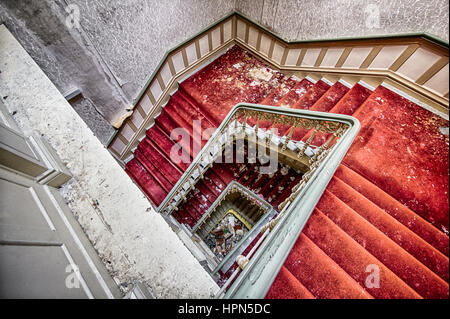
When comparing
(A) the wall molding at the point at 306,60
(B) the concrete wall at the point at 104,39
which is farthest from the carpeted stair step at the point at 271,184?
(B) the concrete wall at the point at 104,39

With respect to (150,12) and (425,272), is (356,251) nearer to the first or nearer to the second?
(425,272)

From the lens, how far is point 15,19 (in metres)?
2.28

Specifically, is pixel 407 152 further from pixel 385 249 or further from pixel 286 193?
pixel 286 193

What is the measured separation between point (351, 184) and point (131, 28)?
141 inches

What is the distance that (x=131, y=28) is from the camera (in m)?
3.03

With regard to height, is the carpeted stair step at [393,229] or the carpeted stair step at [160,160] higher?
the carpeted stair step at [160,160]

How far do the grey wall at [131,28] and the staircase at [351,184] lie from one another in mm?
960

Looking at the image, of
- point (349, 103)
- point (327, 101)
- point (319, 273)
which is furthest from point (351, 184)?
point (327, 101)

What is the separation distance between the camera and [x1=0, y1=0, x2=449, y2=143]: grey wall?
241cm

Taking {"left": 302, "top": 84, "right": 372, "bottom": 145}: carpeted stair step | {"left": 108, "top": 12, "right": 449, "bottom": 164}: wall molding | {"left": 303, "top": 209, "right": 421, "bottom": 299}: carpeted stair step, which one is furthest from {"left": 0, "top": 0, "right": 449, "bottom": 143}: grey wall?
{"left": 303, "top": 209, "right": 421, "bottom": 299}: carpeted stair step

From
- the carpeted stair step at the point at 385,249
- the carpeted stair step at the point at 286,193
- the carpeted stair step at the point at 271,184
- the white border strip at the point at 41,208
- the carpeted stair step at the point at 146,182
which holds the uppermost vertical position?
the carpeted stair step at the point at 146,182

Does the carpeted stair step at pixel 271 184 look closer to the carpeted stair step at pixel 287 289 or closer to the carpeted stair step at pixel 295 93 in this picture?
the carpeted stair step at pixel 295 93

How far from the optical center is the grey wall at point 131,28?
2414 millimetres

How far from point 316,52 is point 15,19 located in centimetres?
424
